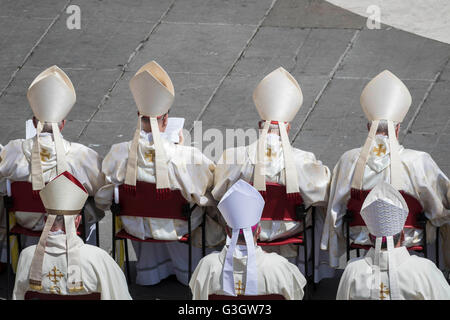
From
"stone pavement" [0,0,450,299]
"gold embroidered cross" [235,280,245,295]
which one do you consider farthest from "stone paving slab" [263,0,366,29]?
"gold embroidered cross" [235,280,245,295]

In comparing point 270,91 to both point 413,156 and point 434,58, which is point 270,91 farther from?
point 434,58

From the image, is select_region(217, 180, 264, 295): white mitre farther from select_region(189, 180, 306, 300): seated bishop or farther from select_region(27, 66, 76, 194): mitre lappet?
select_region(27, 66, 76, 194): mitre lappet

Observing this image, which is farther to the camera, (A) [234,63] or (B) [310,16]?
(B) [310,16]

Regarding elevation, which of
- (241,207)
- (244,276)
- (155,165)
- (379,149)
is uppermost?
(379,149)

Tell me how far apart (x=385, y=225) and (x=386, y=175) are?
57.1 inches

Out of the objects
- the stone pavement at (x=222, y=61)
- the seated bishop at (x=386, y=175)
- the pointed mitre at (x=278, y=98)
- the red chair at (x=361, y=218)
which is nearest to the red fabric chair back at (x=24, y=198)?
the pointed mitre at (x=278, y=98)

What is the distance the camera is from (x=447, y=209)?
8.42m

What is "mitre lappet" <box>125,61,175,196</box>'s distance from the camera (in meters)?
8.52

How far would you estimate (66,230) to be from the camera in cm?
739

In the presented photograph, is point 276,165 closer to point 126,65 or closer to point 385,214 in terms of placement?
point 385,214

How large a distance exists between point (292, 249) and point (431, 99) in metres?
3.58

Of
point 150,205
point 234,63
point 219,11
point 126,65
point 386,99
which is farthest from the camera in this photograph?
point 219,11

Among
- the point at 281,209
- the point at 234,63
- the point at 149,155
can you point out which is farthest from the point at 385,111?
the point at 234,63

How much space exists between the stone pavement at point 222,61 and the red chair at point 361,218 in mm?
2545
